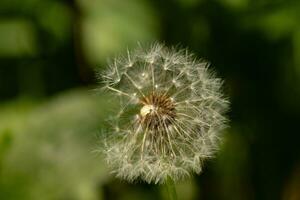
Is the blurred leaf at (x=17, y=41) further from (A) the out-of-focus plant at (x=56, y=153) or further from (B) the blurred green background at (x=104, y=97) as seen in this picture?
(A) the out-of-focus plant at (x=56, y=153)

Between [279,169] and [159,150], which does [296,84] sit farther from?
[159,150]

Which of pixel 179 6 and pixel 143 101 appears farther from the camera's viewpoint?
pixel 179 6

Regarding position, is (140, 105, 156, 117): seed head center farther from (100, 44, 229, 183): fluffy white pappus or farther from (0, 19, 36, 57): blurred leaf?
(0, 19, 36, 57): blurred leaf

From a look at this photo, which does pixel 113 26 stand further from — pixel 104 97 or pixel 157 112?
pixel 157 112

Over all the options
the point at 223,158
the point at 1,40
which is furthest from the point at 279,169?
the point at 1,40

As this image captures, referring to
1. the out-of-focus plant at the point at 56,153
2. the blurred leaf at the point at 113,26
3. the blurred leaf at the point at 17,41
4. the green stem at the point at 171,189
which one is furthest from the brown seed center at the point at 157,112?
the blurred leaf at the point at 17,41

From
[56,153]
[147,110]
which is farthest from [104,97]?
[147,110]
